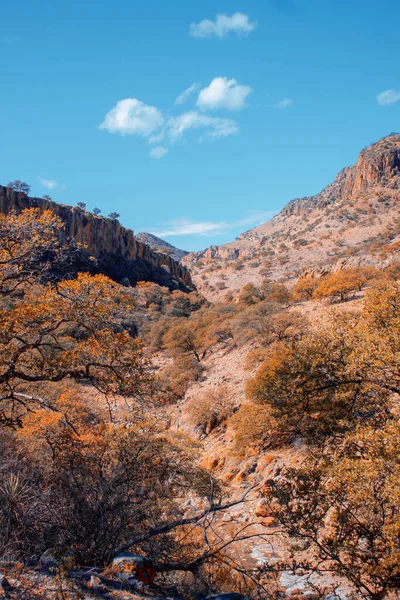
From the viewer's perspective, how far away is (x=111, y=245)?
57.1 metres

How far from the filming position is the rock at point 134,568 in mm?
4227

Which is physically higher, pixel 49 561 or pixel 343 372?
pixel 343 372

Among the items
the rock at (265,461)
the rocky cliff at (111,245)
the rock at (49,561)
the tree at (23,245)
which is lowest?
the rock at (265,461)

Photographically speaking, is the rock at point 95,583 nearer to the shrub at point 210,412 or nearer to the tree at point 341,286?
the shrub at point 210,412

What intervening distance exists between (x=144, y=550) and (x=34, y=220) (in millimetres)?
5827

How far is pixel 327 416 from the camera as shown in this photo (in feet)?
25.8

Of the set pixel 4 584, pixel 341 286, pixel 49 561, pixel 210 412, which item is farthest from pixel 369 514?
pixel 341 286

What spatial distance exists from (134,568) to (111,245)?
55.8 m

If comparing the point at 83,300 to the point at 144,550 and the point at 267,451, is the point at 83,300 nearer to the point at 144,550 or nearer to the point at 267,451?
the point at 144,550

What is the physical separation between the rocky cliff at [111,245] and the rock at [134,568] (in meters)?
44.6

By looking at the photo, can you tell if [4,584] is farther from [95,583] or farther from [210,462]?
[210,462]

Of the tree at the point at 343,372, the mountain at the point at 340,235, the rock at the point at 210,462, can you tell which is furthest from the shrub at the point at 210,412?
the mountain at the point at 340,235

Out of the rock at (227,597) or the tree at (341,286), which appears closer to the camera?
the rock at (227,597)

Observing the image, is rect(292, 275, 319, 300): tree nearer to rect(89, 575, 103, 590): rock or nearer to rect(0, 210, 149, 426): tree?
rect(0, 210, 149, 426): tree
